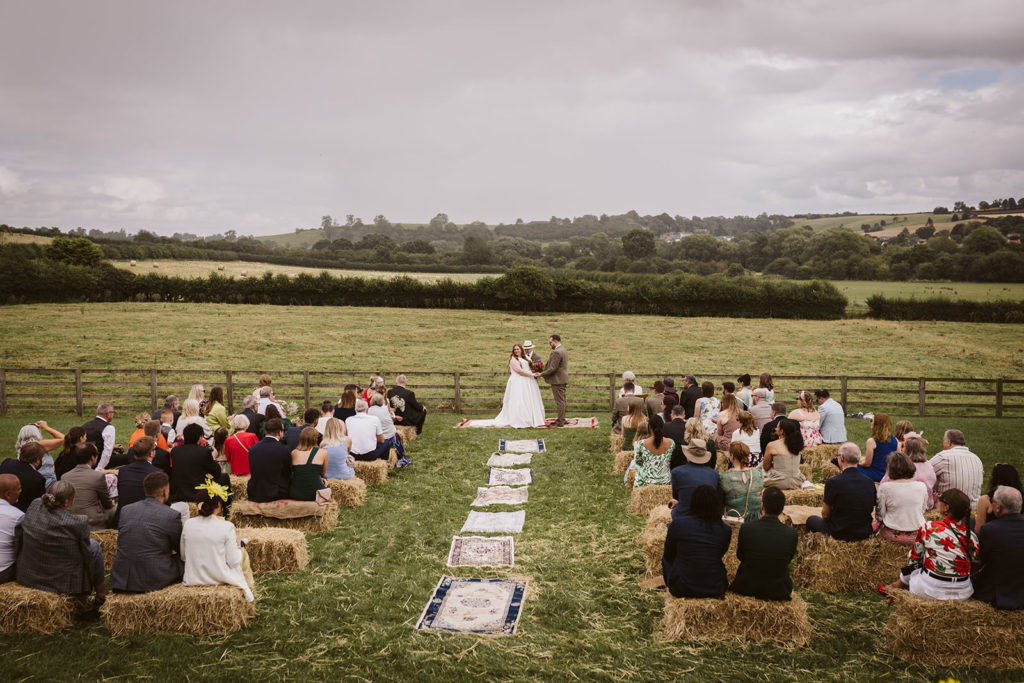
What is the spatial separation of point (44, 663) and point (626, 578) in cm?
572

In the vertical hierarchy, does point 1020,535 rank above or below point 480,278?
below

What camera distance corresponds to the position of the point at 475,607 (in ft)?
22.1

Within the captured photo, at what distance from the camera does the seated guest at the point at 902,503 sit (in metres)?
7.27

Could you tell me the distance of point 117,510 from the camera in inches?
312

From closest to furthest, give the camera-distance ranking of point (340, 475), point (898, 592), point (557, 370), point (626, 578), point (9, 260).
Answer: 1. point (898, 592)
2. point (626, 578)
3. point (340, 475)
4. point (557, 370)
5. point (9, 260)

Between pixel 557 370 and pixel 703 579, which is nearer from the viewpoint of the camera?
Answer: pixel 703 579

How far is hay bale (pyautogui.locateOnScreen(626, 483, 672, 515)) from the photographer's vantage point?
9773 millimetres

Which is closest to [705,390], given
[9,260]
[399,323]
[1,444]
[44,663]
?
[44,663]

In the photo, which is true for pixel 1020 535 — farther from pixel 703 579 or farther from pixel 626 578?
pixel 626 578

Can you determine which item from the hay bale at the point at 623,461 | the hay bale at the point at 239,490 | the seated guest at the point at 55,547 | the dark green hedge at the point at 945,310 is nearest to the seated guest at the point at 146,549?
the seated guest at the point at 55,547

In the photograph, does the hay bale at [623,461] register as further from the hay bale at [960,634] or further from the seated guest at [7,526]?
the seated guest at [7,526]

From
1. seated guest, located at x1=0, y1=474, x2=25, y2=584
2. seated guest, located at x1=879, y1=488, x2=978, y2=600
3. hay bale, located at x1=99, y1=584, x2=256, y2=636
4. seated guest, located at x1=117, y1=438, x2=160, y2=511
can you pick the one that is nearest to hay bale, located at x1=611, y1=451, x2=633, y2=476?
seated guest, located at x1=879, y1=488, x2=978, y2=600

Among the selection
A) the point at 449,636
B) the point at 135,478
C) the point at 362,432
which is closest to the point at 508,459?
the point at 362,432

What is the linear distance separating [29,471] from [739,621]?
807 cm
